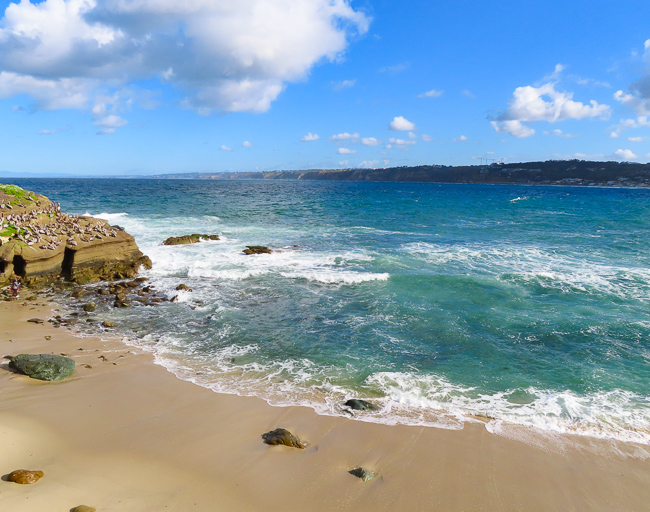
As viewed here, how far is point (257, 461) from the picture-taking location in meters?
5.99

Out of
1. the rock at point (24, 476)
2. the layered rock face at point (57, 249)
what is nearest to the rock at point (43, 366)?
the rock at point (24, 476)

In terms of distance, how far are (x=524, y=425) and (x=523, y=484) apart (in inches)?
65.3

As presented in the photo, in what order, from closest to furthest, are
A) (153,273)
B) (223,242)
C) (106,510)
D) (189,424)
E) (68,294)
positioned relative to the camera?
(106,510), (189,424), (68,294), (153,273), (223,242)

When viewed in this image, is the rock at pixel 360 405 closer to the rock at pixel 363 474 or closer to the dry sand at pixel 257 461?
the dry sand at pixel 257 461

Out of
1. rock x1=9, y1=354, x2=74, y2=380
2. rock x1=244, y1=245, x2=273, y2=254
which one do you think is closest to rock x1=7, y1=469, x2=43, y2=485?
rock x1=9, y1=354, x2=74, y2=380

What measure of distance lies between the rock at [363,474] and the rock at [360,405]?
1679 mm

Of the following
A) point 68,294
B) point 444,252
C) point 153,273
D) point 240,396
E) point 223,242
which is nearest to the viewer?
point 240,396

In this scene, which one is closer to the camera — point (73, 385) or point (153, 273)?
point (73, 385)

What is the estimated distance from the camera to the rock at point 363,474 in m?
5.65

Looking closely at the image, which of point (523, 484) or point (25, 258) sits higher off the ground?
point (25, 258)

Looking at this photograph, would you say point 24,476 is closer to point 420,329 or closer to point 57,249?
point 420,329

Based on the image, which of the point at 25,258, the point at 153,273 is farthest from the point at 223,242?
the point at 25,258

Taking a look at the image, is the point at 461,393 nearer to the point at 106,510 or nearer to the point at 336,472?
the point at 336,472

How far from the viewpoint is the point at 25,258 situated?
1507 centimetres
